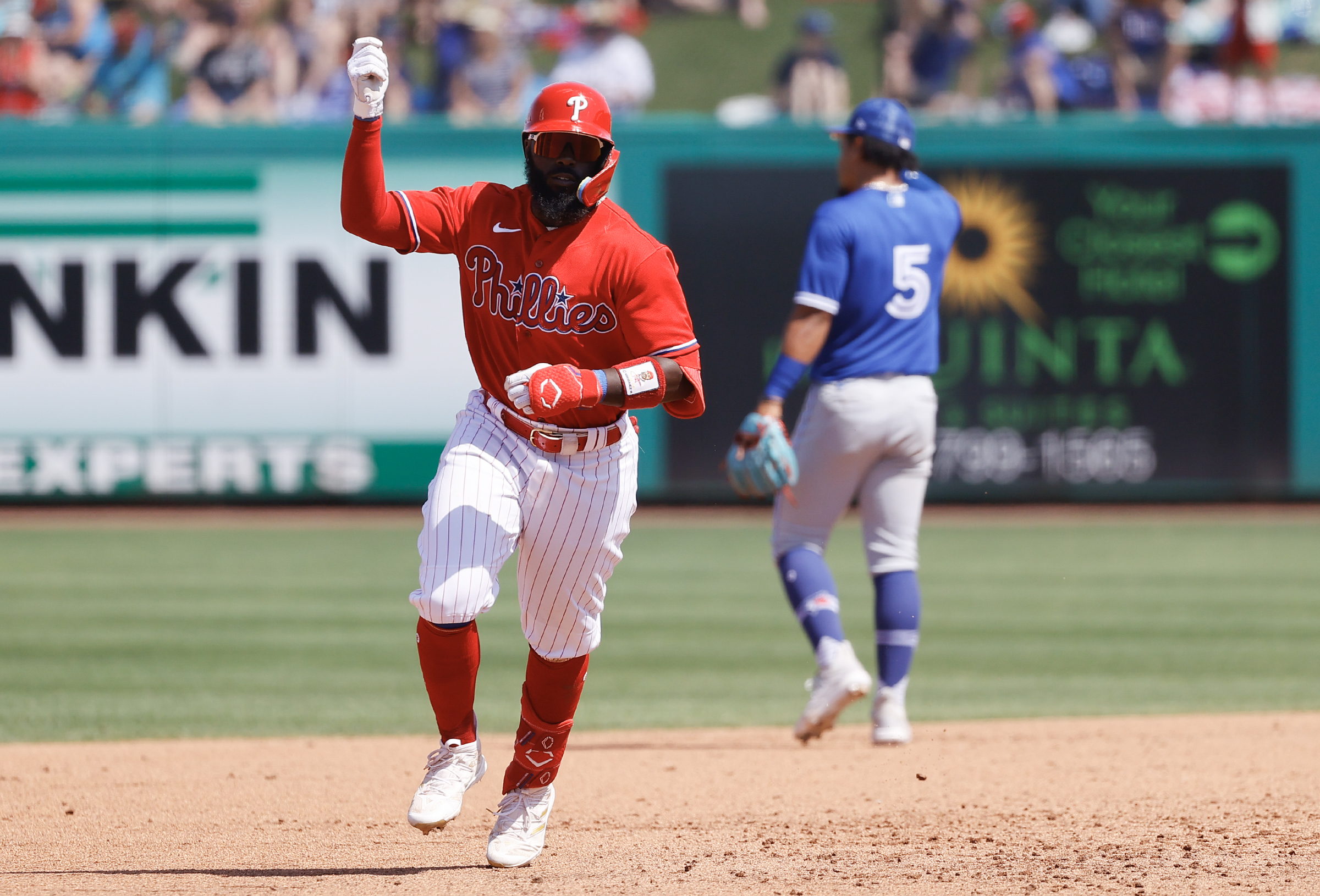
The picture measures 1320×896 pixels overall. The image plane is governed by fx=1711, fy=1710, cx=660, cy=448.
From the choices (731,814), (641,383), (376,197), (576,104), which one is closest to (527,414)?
(641,383)

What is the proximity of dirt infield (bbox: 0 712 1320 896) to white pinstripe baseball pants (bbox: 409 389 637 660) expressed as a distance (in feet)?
2.07

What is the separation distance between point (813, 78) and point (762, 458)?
→ 30.9 ft

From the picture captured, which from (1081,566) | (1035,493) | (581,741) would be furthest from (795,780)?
(1035,493)

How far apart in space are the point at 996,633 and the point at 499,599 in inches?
117

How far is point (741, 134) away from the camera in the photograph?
45.2ft

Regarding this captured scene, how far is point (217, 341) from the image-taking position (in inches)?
530

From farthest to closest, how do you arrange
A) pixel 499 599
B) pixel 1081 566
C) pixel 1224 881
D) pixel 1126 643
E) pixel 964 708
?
pixel 1081 566
pixel 499 599
pixel 1126 643
pixel 964 708
pixel 1224 881

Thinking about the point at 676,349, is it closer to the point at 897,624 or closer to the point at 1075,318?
the point at 897,624

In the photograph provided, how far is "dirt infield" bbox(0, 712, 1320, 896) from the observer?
407 cm

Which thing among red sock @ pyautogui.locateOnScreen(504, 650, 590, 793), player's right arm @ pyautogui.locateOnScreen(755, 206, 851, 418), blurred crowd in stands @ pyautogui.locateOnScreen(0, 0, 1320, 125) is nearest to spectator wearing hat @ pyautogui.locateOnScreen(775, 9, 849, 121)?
blurred crowd in stands @ pyautogui.locateOnScreen(0, 0, 1320, 125)

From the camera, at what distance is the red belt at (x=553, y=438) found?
4.13 metres

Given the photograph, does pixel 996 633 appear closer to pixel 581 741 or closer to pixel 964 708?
pixel 964 708

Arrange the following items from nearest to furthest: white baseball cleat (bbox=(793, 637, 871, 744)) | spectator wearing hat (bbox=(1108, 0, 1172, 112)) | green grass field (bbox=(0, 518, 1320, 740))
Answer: white baseball cleat (bbox=(793, 637, 871, 744)) < green grass field (bbox=(0, 518, 1320, 740)) < spectator wearing hat (bbox=(1108, 0, 1172, 112))

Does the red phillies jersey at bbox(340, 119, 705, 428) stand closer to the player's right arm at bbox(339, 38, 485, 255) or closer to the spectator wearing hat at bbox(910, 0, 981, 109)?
the player's right arm at bbox(339, 38, 485, 255)
